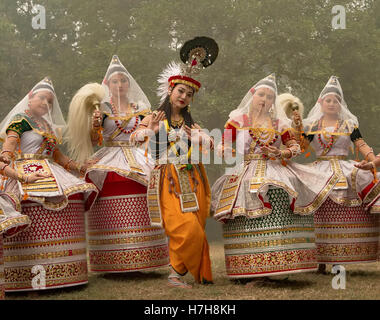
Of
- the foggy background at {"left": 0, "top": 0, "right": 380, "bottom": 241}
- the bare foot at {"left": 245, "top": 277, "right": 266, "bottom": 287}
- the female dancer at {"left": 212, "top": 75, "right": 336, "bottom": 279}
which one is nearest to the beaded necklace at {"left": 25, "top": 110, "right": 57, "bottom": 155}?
the female dancer at {"left": 212, "top": 75, "right": 336, "bottom": 279}

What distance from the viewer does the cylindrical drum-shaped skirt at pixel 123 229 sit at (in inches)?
247

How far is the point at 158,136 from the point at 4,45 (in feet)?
36.1

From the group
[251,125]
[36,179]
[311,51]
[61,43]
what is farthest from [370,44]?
[36,179]

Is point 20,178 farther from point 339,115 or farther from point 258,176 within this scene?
point 339,115

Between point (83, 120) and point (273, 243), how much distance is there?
2.62m

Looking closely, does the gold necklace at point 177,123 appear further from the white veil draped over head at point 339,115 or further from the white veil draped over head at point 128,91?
the white veil draped over head at point 339,115

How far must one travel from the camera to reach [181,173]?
555 cm

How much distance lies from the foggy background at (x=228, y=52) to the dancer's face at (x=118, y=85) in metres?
7.38

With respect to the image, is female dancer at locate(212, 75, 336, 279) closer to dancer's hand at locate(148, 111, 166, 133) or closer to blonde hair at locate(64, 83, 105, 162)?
dancer's hand at locate(148, 111, 166, 133)

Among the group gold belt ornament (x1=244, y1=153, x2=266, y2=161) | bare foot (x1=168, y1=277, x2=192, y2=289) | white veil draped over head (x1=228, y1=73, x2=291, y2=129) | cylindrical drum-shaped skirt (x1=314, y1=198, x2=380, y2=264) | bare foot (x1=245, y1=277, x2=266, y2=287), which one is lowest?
bare foot (x1=245, y1=277, x2=266, y2=287)

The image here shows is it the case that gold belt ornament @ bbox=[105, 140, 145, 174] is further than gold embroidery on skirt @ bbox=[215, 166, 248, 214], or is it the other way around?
gold belt ornament @ bbox=[105, 140, 145, 174]

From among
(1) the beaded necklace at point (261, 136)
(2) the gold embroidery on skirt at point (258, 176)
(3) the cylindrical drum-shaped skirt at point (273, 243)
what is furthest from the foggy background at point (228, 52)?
(3) the cylindrical drum-shaped skirt at point (273, 243)

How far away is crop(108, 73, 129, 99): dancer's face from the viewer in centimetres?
662

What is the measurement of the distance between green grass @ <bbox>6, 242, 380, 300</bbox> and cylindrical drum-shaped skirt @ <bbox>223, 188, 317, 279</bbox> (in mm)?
199
